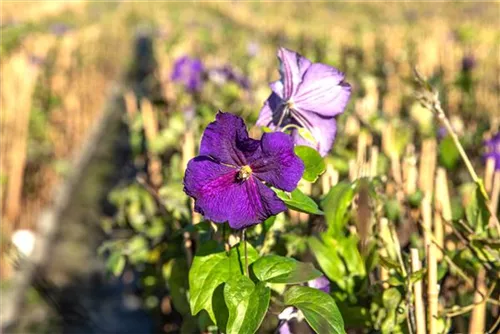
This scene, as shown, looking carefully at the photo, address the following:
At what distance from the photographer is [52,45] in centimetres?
566

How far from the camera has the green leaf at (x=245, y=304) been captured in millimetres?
756

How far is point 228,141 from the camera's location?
78 cm

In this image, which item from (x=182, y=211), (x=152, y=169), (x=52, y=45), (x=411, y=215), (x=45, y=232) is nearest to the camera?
(x=182, y=211)

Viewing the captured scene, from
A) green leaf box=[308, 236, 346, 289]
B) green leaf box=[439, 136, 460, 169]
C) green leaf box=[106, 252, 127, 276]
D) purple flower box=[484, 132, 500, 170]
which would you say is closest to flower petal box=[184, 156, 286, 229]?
green leaf box=[308, 236, 346, 289]

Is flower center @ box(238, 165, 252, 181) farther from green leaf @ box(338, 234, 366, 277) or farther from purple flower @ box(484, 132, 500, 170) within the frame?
purple flower @ box(484, 132, 500, 170)

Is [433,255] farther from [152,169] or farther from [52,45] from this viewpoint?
[52,45]

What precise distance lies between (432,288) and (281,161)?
0.31 meters

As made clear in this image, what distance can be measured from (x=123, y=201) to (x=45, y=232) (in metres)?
1.92

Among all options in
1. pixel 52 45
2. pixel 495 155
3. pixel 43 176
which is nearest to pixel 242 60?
pixel 43 176

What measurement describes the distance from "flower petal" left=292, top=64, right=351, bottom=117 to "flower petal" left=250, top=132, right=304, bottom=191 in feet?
0.70

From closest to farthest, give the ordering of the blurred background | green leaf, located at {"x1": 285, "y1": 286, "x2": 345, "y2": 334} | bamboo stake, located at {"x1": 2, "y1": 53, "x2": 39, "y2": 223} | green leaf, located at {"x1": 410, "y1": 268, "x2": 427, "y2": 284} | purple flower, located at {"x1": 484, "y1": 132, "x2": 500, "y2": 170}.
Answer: green leaf, located at {"x1": 285, "y1": 286, "x2": 345, "y2": 334} → green leaf, located at {"x1": 410, "y1": 268, "x2": 427, "y2": 284} → purple flower, located at {"x1": 484, "y1": 132, "x2": 500, "y2": 170} → the blurred background → bamboo stake, located at {"x1": 2, "y1": 53, "x2": 39, "y2": 223}

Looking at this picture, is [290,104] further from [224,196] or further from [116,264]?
[116,264]

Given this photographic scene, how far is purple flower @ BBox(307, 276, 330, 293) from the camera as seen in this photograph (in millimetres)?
1008

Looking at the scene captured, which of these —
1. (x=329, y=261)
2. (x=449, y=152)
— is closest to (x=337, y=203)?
(x=329, y=261)
